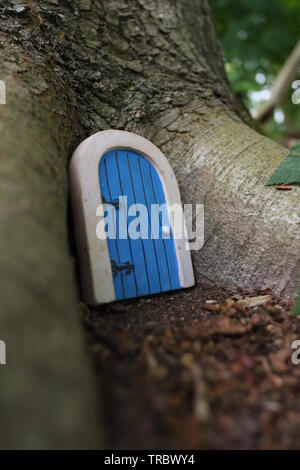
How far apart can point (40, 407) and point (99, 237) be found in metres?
0.97

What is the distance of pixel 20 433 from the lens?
85 cm

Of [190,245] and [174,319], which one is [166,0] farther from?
[174,319]

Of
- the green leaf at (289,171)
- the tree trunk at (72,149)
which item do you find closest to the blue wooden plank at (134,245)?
the tree trunk at (72,149)

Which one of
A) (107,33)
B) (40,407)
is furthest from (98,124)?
(40,407)

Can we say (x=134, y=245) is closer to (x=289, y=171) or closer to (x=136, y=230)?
(x=136, y=230)

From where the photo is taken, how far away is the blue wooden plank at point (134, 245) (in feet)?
6.29

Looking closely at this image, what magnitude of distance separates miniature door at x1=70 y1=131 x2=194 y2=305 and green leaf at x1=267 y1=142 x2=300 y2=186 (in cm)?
54

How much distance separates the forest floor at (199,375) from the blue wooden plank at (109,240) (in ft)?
0.25

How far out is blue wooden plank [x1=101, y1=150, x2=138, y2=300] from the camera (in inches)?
72.7

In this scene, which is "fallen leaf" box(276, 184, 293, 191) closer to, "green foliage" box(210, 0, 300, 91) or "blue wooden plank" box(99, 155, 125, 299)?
"blue wooden plank" box(99, 155, 125, 299)

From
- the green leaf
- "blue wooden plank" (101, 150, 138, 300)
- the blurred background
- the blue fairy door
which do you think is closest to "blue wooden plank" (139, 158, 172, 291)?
the blue fairy door

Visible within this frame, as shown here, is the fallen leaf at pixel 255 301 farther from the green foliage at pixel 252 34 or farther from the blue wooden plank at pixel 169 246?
the green foliage at pixel 252 34

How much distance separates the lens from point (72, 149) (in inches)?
78.6

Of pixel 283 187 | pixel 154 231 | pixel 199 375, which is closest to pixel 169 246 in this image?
pixel 154 231
